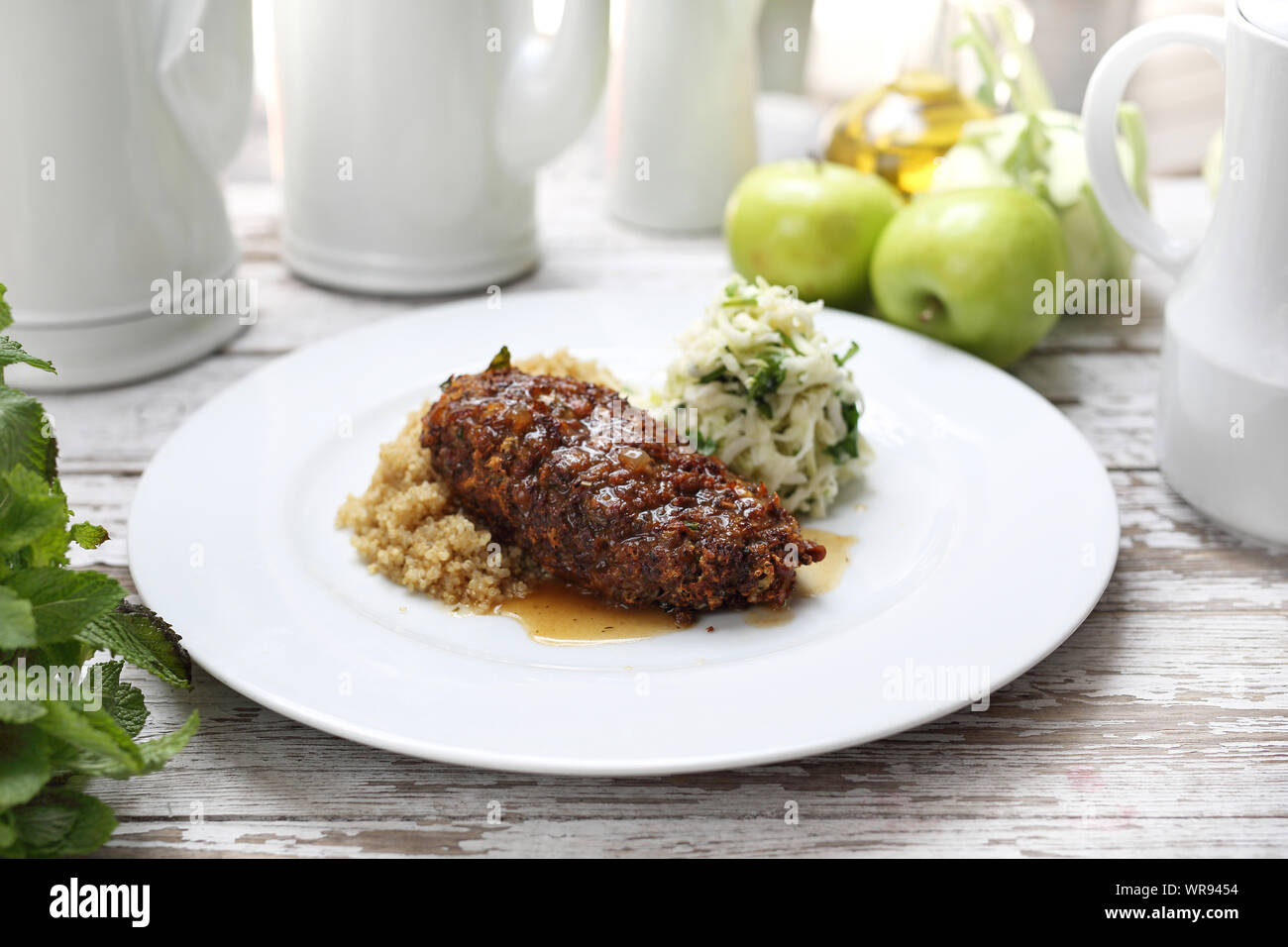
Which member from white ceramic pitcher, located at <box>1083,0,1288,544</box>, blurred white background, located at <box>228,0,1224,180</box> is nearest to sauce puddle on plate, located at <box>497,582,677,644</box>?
white ceramic pitcher, located at <box>1083,0,1288,544</box>

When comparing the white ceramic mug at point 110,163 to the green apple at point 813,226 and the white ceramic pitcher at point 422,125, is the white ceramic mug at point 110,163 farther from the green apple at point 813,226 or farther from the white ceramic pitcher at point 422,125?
the green apple at point 813,226

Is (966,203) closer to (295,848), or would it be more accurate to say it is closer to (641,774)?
(641,774)

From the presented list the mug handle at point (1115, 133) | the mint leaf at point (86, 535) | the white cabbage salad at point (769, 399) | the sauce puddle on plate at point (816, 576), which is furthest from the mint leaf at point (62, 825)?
the mug handle at point (1115, 133)

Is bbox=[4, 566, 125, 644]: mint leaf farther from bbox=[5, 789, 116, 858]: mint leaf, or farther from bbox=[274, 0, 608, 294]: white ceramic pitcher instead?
bbox=[274, 0, 608, 294]: white ceramic pitcher

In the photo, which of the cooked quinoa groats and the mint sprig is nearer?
the mint sprig

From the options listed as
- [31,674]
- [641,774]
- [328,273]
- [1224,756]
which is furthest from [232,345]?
[1224,756]

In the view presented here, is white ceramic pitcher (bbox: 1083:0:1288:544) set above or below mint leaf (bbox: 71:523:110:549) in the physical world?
above

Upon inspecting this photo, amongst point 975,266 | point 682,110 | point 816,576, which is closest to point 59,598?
point 816,576
